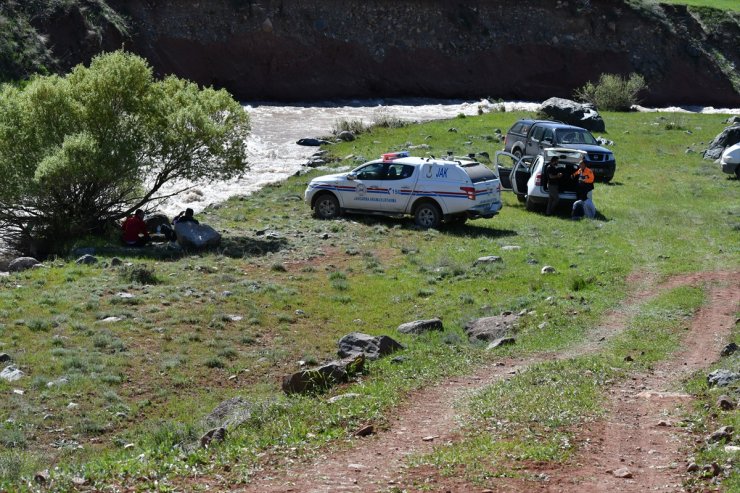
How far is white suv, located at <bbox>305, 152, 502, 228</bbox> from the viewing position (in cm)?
2694

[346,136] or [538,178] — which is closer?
[538,178]

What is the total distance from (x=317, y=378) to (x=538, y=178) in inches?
673

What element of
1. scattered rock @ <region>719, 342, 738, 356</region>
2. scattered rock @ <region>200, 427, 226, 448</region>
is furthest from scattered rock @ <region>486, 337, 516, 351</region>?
scattered rock @ <region>200, 427, 226, 448</region>

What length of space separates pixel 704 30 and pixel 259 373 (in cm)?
5978

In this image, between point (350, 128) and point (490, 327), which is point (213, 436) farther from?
point (350, 128)

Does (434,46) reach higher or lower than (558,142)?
higher

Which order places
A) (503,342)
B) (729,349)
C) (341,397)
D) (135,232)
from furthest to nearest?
1. (135,232)
2. (503,342)
3. (729,349)
4. (341,397)

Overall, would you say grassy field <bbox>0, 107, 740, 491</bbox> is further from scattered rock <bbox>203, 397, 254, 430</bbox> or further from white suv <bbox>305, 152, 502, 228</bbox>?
white suv <bbox>305, 152, 502, 228</bbox>

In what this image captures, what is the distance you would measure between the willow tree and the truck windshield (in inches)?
481

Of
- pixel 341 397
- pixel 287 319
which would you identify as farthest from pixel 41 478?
pixel 287 319

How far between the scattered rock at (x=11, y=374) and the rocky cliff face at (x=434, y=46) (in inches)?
1701

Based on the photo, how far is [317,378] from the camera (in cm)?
1377

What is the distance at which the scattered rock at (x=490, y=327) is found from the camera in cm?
1727

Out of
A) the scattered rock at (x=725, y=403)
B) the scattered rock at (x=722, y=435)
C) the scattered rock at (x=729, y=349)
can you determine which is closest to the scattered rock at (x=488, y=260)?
the scattered rock at (x=729, y=349)
